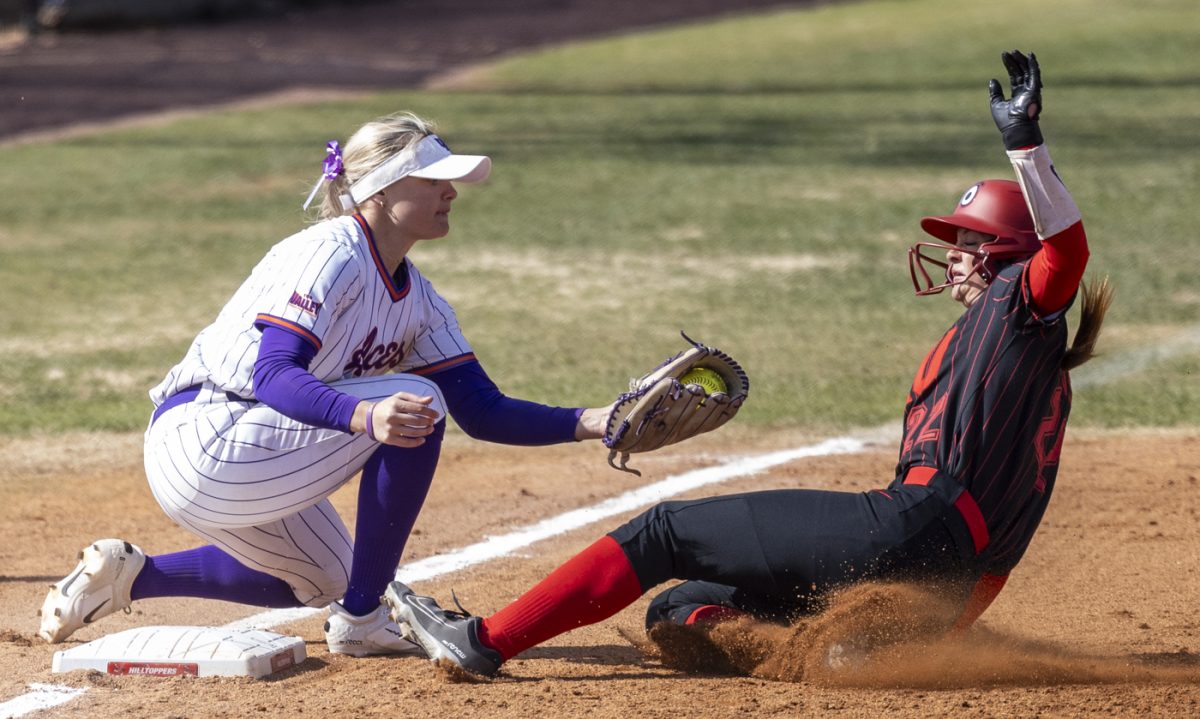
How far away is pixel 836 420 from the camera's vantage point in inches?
255

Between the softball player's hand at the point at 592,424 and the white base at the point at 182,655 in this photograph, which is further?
the softball player's hand at the point at 592,424

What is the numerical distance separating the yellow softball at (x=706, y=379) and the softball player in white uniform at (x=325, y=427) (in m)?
0.24

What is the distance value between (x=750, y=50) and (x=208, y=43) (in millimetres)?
7532

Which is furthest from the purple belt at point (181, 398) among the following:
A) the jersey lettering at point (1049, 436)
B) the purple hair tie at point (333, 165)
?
the jersey lettering at point (1049, 436)

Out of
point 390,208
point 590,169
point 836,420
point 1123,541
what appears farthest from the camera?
point 590,169

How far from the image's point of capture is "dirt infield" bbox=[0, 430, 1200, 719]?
337 centimetres

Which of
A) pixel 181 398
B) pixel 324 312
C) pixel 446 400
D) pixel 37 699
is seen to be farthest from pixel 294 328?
pixel 37 699

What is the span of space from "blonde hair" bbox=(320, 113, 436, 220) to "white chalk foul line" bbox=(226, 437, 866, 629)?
1155 mm

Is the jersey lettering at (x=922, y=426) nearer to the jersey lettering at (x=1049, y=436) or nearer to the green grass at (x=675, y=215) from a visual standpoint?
the jersey lettering at (x=1049, y=436)

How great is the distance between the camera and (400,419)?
3.29m

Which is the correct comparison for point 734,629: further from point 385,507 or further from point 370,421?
point 370,421

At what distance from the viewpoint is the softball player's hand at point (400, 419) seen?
329 centimetres

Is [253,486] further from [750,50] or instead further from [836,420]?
[750,50]

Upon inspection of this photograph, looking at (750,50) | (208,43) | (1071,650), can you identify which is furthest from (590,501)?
(208,43)
